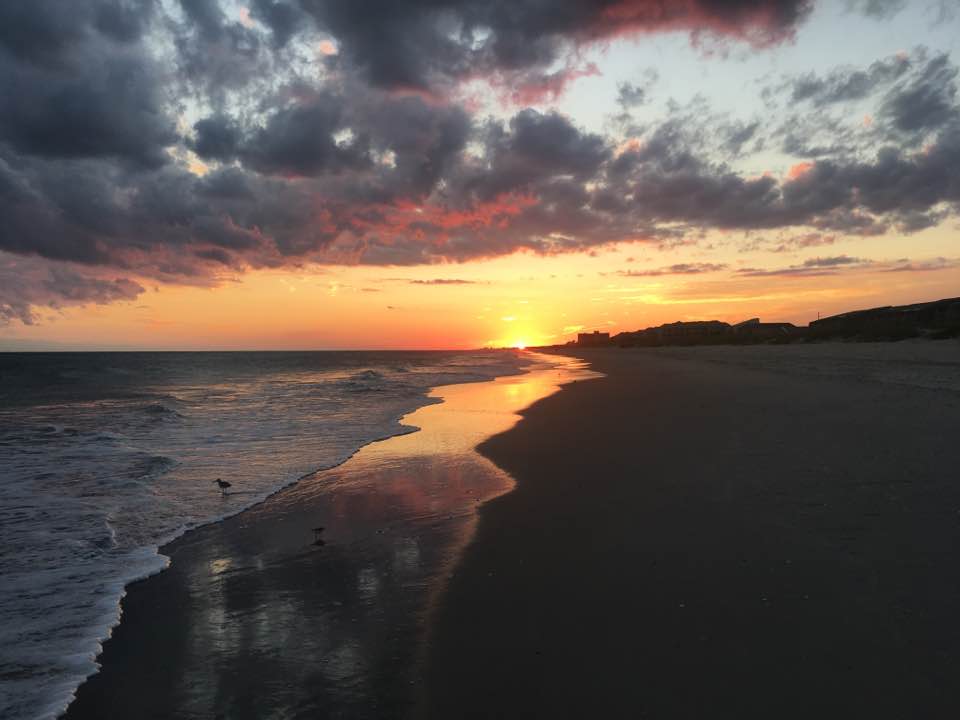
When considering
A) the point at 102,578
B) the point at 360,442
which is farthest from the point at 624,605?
the point at 360,442

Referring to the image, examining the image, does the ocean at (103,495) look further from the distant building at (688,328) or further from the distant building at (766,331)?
the distant building at (688,328)

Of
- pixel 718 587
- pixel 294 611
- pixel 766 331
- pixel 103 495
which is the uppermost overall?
pixel 766 331

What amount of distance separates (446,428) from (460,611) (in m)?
13.0

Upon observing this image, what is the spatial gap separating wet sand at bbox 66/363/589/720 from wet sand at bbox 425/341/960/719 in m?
0.41

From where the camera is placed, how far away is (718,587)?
5.26 meters

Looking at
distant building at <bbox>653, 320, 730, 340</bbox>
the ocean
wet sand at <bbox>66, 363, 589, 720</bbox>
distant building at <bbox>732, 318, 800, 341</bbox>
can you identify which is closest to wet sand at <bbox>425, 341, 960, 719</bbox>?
wet sand at <bbox>66, 363, 589, 720</bbox>

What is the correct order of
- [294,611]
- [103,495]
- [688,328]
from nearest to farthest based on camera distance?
[294,611] < [103,495] < [688,328]

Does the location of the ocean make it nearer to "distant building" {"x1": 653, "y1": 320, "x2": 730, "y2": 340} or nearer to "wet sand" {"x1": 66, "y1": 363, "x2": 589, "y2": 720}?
"wet sand" {"x1": 66, "y1": 363, "x2": 589, "y2": 720}

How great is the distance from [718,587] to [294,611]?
4.04m

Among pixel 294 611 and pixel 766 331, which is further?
pixel 766 331

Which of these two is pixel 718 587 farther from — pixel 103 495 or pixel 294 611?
pixel 103 495

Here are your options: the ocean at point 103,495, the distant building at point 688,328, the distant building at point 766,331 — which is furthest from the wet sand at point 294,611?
the distant building at point 688,328

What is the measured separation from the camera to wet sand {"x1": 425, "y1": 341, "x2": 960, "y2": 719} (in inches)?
149

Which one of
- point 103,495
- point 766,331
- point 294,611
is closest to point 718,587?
point 294,611
